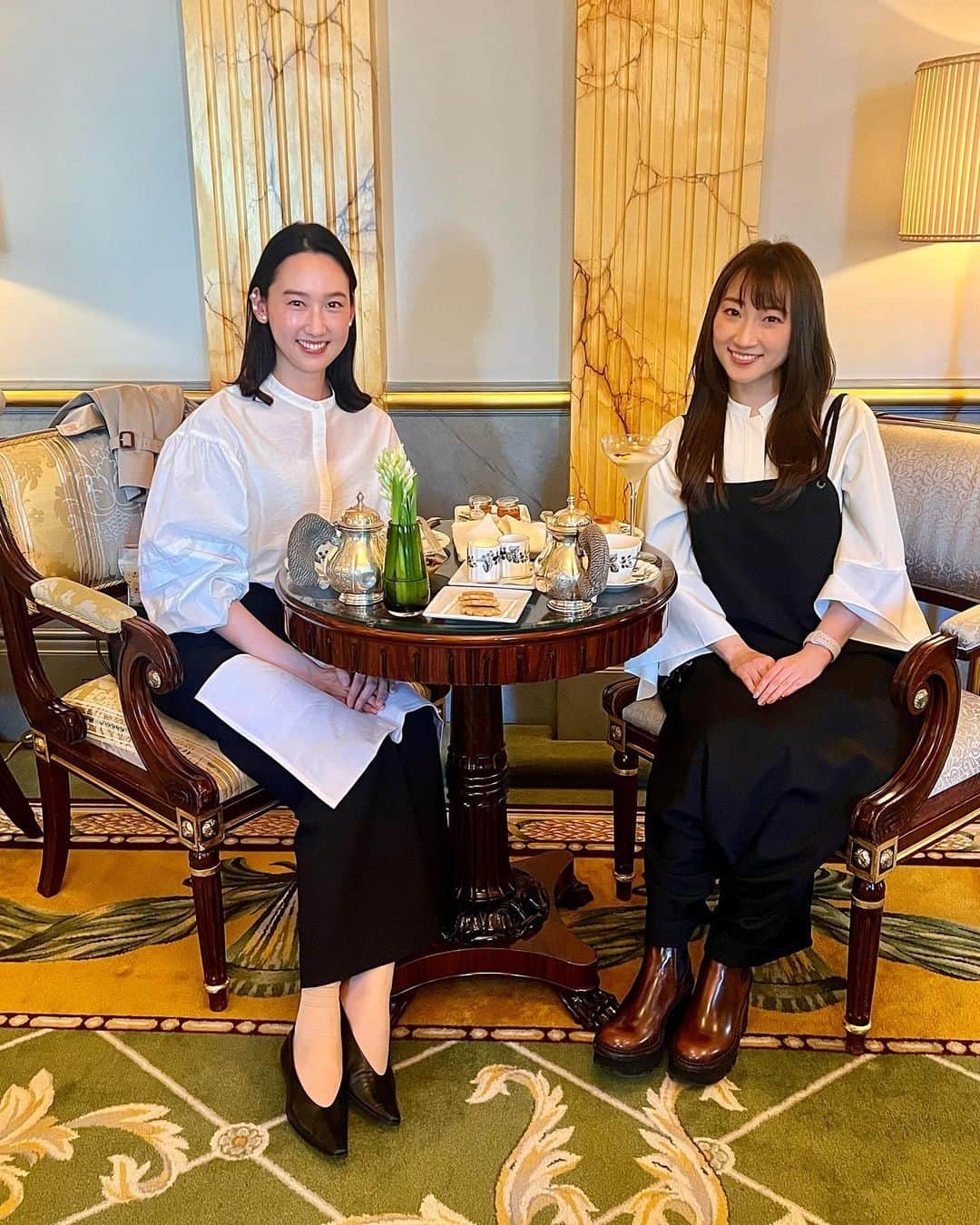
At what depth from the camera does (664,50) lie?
2.87 m

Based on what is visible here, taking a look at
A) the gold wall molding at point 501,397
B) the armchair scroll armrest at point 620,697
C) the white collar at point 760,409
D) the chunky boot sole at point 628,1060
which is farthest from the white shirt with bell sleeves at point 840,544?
the gold wall molding at point 501,397

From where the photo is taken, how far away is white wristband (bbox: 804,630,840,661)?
213 centimetres

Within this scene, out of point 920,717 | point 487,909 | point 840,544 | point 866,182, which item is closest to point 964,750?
point 920,717

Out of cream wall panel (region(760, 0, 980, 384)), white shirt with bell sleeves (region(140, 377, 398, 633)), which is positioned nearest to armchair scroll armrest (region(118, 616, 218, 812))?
white shirt with bell sleeves (region(140, 377, 398, 633))

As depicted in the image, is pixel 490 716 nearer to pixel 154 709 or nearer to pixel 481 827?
pixel 481 827

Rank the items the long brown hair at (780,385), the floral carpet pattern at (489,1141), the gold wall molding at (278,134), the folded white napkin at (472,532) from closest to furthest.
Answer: the floral carpet pattern at (489,1141)
the folded white napkin at (472,532)
the long brown hair at (780,385)
the gold wall molding at (278,134)

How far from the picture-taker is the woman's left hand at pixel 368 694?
200 centimetres

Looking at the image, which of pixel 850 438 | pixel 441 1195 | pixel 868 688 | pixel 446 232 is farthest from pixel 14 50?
pixel 441 1195

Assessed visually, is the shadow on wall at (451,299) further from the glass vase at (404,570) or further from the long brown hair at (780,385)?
the glass vase at (404,570)

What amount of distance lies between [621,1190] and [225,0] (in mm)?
2966

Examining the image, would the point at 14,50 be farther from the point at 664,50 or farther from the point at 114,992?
the point at 114,992

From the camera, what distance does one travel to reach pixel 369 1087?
1.87 metres

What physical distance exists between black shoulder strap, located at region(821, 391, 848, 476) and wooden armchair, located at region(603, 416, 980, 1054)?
1.30ft

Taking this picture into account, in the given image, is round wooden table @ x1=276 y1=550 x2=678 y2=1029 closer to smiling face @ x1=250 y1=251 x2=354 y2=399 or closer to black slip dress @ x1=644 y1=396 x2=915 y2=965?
black slip dress @ x1=644 y1=396 x2=915 y2=965
